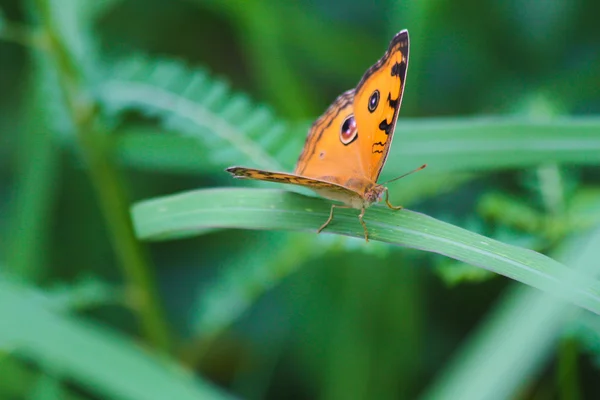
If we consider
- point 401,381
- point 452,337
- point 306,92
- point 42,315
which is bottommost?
point 42,315

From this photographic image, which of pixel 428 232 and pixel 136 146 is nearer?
pixel 428 232

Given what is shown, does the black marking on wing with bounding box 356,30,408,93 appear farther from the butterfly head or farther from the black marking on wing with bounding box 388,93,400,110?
the butterfly head

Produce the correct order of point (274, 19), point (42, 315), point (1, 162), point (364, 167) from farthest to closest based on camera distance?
1. point (1, 162)
2. point (274, 19)
3. point (364, 167)
4. point (42, 315)

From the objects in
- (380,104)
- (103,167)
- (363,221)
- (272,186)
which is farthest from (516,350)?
(103,167)

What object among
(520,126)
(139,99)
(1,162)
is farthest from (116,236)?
(1,162)

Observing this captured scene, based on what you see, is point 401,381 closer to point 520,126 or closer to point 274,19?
point 520,126

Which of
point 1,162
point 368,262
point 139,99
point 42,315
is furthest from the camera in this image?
point 1,162

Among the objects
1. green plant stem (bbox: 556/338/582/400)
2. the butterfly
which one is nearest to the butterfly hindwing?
the butterfly
